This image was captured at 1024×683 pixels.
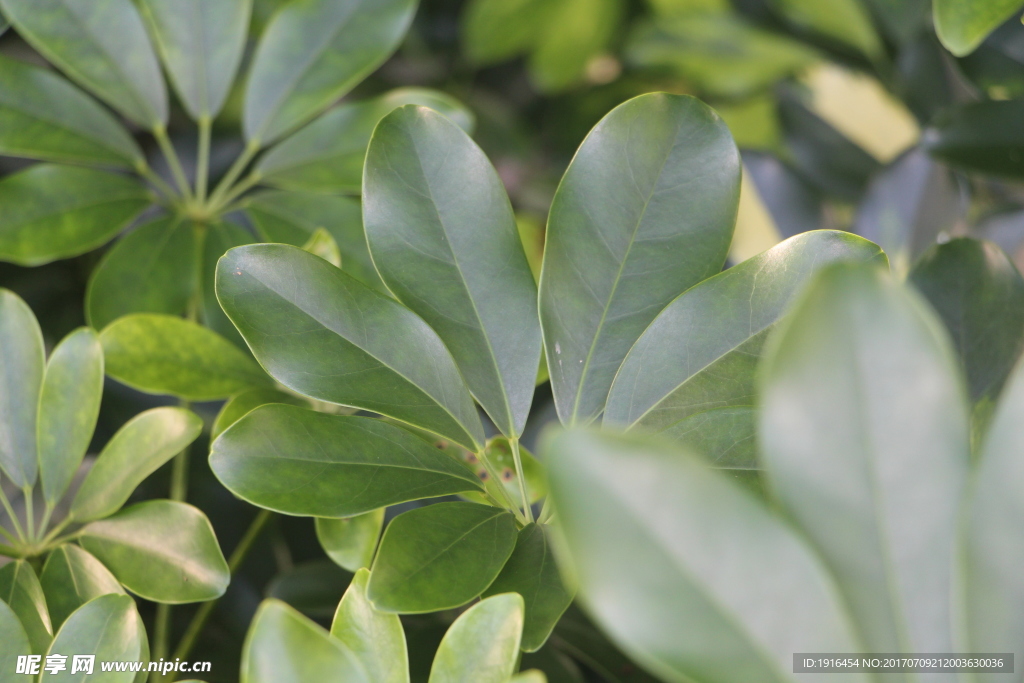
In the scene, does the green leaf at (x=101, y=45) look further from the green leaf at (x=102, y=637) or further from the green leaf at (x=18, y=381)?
the green leaf at (x=102, y=637)

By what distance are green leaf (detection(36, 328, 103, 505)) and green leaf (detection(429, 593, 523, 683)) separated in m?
0.33

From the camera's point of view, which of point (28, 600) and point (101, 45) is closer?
point (28, 600)

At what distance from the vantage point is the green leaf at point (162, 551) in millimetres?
493

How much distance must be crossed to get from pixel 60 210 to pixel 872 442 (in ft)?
2.34

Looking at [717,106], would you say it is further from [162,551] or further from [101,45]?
[162,551]

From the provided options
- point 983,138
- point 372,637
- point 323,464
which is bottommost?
point 372,637

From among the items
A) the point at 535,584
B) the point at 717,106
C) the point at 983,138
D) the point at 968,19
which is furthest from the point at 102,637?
the point at 717,106

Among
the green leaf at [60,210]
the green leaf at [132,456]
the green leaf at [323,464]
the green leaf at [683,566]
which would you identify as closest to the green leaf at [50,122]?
the green leaf at [60,210]

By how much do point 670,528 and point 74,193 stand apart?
676mm

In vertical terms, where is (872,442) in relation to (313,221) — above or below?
below

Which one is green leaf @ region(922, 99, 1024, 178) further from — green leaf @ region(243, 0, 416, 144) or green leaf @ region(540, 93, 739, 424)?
green leaf @ region(243, 0, 416, 144)

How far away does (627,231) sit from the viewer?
0.50 meters

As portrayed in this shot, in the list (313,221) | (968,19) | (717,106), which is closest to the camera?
(968,19)

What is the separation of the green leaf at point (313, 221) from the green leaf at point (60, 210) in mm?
127
